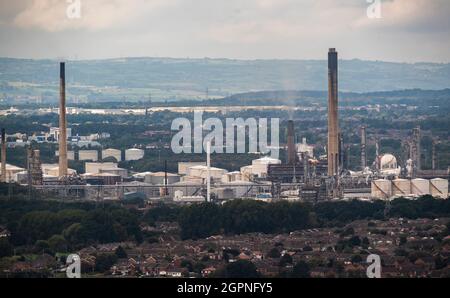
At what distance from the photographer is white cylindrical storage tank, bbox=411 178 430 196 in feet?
112

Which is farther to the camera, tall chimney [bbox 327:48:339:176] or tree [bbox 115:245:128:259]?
tall chimney [bbox 327:48:339:176]

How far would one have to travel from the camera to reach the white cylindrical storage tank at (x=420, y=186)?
112ft

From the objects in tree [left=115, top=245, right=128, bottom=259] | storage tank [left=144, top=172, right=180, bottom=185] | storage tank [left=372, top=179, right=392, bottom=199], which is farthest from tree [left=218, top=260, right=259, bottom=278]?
storage tank [left=144, top=172, right=180, bottom=185]

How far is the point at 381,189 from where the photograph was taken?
3384 cm

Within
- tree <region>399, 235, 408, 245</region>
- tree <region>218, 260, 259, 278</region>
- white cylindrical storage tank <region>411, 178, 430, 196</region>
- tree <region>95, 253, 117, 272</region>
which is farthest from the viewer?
white cylindrical storage tank <region>411, 178, 430, 196</region>

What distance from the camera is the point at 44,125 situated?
5728 centimetres

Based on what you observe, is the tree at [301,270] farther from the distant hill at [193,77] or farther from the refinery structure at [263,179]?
the distant hill at [193,77]

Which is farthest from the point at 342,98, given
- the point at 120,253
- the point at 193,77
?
the point at 120,253

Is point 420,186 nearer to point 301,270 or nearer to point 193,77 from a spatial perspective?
point 301,270

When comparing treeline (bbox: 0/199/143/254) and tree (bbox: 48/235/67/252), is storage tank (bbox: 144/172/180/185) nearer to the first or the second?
treeline (bbox: 0/199/143/254)

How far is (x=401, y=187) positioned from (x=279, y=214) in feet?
26.1

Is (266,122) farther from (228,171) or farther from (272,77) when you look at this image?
(272,77)

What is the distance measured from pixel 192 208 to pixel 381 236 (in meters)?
3.84

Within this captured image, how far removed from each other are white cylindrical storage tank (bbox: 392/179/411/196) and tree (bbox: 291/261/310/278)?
1364cm
